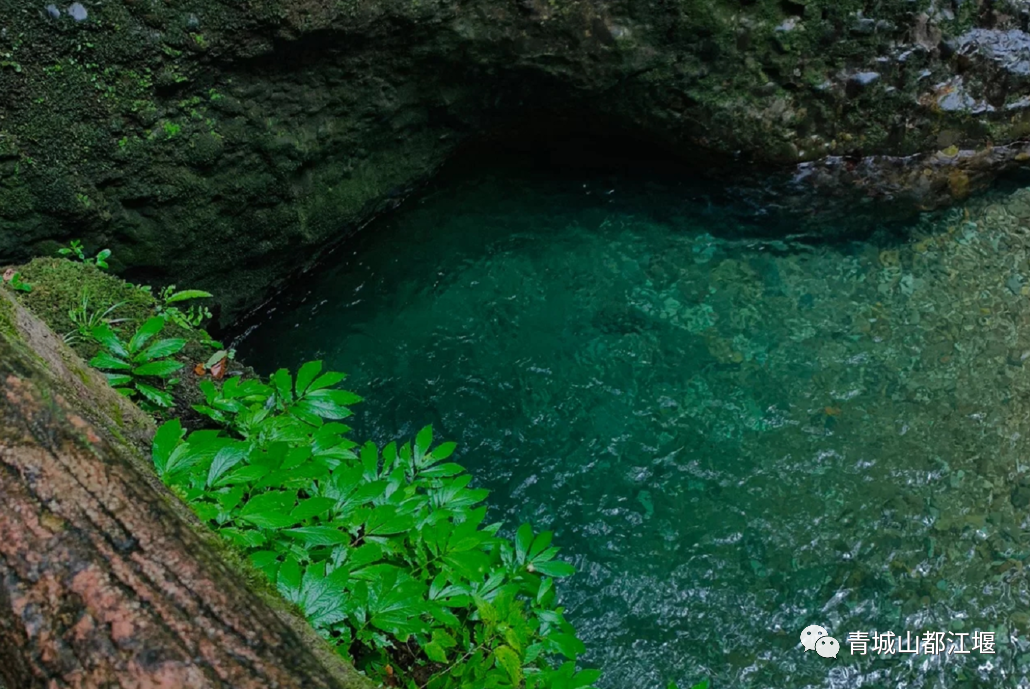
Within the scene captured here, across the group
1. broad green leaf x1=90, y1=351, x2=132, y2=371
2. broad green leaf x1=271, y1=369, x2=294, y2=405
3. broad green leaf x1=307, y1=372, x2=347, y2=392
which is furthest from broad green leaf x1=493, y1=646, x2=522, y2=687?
broad green leaf x1=90, y1=351, x2=132, y2=371

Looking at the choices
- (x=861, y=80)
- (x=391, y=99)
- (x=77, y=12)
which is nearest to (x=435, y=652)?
(x=77, y=12)

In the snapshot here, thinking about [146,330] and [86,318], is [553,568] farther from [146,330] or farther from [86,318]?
[86,318]

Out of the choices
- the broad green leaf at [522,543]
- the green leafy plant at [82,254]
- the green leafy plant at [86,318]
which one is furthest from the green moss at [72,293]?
the broad green leaf at [522,543]

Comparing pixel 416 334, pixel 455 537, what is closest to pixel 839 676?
pixel 455 537

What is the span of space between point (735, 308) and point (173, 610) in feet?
11.2

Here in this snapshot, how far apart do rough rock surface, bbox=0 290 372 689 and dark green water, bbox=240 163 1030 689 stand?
220cm

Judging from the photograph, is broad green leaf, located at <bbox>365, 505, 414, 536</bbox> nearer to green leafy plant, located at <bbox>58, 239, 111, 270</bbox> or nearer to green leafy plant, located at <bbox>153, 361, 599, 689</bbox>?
green leafy plant, located at <bbox>153, 361, 599, 689</bbox>

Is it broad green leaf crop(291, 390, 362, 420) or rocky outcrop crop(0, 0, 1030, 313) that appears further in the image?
rocky outcrop crop(0, 0, 1030, 313)

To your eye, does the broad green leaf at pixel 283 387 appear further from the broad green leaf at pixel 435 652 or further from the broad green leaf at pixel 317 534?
the broad green leaf at pixel 435 652

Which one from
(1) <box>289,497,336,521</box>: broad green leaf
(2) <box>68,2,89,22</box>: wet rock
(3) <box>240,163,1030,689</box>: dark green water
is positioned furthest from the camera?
(3) <box>240,163,1030,689</box>: dark green water

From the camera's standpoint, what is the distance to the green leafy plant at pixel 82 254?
313 cm

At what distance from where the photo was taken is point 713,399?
3703mm

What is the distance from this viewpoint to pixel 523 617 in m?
1.87

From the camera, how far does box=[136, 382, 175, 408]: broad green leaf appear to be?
91.3 inches
